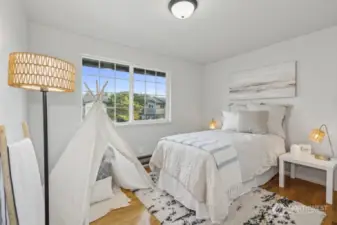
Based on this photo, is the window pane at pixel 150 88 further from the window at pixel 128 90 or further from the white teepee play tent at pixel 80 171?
the white teepee play tent at pixel 80 171

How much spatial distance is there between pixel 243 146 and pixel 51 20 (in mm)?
2945

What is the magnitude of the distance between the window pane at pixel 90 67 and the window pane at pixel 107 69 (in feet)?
0.27

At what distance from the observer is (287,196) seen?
7.41ft

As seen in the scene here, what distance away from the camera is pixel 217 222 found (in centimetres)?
170

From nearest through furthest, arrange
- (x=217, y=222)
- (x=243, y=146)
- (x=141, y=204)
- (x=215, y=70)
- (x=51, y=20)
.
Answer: (x=217, y=222) → (x=141, y=204) → (x=243, y=146) → (x=51, y=20) → (x=215, y=70)

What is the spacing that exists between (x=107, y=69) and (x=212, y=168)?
2489mm

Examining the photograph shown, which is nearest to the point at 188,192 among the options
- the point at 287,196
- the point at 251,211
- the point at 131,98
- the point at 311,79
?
the point at 251,211

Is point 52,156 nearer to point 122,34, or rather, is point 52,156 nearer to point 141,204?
point 141,204

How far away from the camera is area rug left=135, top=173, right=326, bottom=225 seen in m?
1.75

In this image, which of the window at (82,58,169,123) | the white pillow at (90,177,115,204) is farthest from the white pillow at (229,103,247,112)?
the white pillow at (90,177,115,204)

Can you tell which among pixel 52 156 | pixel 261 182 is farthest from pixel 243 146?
pixel 52 156

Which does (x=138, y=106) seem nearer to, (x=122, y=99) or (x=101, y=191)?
(x=122, y=99)

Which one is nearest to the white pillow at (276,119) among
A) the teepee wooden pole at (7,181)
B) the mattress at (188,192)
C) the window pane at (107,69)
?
the mattress at (188,192)

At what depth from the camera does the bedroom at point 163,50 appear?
2.01m
